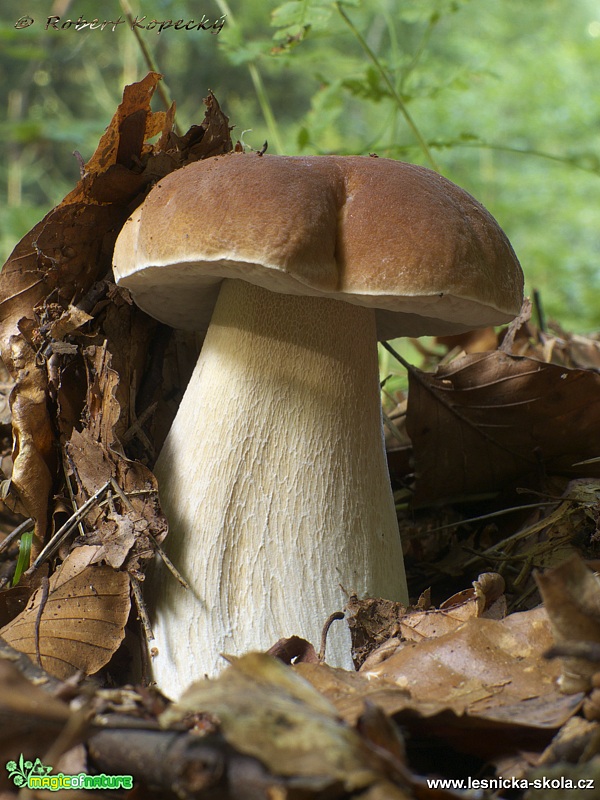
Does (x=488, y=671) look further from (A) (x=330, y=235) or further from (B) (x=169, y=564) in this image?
(A) (x=330, y=235)

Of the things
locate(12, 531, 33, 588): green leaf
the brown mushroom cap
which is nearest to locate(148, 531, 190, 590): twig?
locate(12, 531, 33, 588): green leaf

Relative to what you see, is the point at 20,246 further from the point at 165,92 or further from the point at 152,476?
the point at 165,92

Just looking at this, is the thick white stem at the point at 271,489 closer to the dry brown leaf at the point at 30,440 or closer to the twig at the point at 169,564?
the twig at the point at 169,564

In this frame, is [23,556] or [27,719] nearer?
[27,719]

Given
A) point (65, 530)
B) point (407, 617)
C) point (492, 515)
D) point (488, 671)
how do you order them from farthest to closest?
point (492, 515) → point (65, 530) → point (407, 617) → point (488, 671)

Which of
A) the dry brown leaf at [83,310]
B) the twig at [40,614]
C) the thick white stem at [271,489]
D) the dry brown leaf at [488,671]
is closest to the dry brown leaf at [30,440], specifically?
the dry brown leaf at [83,310]

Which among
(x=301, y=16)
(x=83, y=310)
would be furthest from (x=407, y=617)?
(x=301, y=16)

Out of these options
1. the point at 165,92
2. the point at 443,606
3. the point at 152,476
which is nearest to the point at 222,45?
the point at 165,92
